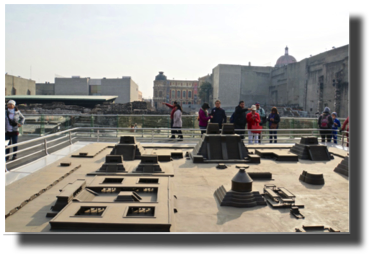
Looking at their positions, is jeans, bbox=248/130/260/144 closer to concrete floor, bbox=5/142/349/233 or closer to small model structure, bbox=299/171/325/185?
concrete floor, bbox=5/142/349/233

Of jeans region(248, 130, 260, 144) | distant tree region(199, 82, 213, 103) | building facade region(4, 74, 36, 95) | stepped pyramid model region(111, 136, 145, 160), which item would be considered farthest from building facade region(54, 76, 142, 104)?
stepped pyramid model region(111, 136, 145, 160)

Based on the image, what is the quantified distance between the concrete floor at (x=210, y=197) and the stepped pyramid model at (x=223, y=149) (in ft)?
1.23

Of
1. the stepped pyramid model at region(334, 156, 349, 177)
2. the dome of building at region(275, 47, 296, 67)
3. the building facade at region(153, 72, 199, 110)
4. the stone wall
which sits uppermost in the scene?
the dome of building at region(275, 47, 296, 67)

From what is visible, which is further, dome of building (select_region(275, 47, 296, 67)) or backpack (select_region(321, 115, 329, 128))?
dome of building (select_region(275, 47, 296, 67))

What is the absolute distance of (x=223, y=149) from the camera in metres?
10.7

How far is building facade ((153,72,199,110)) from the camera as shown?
106000 mm

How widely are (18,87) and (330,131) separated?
2309 inches

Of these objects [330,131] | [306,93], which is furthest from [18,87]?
[330,131]

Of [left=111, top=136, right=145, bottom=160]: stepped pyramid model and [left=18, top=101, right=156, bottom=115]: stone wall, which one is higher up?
[left=18, top=101, right=156, bottom=115]: stone wall

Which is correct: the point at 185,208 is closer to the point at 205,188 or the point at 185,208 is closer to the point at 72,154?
the point at 205,188

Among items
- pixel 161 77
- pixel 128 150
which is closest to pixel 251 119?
pixel 128 150

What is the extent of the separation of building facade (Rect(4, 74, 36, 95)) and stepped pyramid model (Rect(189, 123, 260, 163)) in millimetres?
53002

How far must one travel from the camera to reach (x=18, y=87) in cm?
5750

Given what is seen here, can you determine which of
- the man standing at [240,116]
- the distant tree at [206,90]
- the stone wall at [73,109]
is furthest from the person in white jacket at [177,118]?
the distant tree at [206,90]
